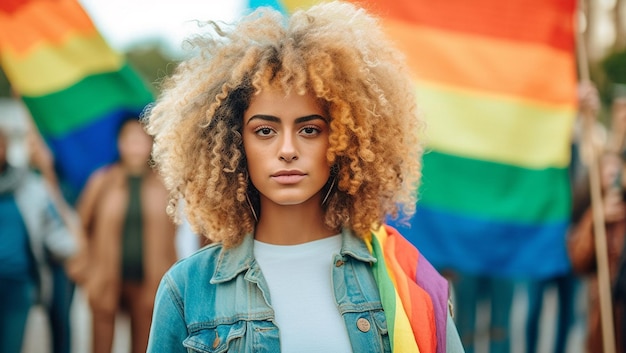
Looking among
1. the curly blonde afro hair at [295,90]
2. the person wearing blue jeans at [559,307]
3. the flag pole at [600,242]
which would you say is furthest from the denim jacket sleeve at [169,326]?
the person wearing blue jeans at [559,307]

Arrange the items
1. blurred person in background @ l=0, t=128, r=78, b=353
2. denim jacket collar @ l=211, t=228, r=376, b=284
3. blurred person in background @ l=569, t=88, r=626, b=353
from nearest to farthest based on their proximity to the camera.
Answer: denim jacket collar @ l=211, t=228, r=376, b=284 < blurred person in background @ l=569, t=88, r=626, b=353 < blurred person in background @ l=0, t=128, r=78, b=353

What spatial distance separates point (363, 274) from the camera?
2.66 m

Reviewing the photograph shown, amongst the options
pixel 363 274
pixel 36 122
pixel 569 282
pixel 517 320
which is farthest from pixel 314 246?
pixel 517 320

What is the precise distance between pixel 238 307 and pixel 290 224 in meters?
0.31

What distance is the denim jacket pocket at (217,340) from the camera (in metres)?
2.53

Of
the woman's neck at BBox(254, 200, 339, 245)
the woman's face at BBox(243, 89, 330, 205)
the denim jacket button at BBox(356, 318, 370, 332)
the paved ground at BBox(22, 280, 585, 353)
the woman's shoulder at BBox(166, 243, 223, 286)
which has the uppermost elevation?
the paved ground at BBox(22, 280, 585, 353)

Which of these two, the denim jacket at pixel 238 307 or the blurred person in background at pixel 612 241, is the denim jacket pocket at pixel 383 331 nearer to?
the denim jacket at pixel 238 307

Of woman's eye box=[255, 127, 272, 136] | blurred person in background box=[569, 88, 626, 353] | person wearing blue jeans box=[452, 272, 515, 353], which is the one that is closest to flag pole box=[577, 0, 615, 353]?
blurred person in background box=[569, 88, 626, 353]

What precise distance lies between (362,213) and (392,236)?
14 centimetres

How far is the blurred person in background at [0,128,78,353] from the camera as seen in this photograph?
6.07 meters

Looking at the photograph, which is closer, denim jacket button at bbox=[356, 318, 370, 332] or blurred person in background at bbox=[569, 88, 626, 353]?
denim jacket button at bbox=[356, 318, 370, 332]

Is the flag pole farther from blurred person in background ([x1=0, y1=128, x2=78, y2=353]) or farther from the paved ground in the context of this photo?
blurred person in background ([x1=0, y1=128, x2=78, y2=353])

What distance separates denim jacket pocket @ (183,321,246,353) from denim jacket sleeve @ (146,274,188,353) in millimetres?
46

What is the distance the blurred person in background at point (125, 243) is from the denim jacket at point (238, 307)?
12.6 ft
